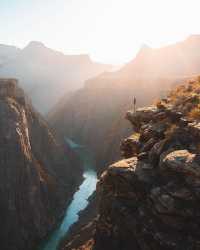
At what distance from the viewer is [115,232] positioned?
79.8 ft

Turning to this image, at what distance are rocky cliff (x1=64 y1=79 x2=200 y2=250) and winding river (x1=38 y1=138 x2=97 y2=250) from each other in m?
41.4

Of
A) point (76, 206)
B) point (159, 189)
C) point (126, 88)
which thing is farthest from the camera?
point (126, 88)

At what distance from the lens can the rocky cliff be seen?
19391mm

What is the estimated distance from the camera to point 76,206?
83.3m

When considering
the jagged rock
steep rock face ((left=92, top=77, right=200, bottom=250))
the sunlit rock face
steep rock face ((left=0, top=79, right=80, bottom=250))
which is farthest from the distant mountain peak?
the jagged rock

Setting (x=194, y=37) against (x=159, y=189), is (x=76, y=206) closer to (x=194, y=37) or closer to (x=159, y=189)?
(x=159, y=189)

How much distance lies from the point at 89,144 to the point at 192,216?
143574mm

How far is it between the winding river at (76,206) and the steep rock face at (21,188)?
5.36 ft

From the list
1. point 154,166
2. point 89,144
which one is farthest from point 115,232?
point 89,144

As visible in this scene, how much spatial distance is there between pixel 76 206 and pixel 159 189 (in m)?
65.3

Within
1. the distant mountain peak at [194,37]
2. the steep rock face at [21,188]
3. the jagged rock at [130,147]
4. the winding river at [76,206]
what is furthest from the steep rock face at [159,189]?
the distant mountain peak at [194,37]

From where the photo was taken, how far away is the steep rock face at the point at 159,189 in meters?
19.4

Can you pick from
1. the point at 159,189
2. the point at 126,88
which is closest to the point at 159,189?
the point at 159,189

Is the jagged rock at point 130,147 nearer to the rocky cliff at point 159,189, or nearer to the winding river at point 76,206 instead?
the rocky cliff at point 159,189
